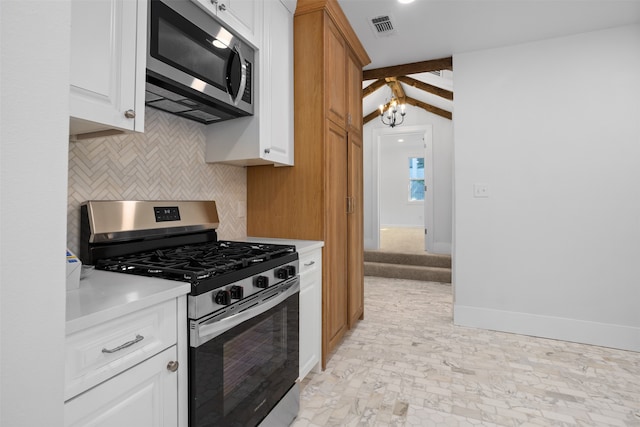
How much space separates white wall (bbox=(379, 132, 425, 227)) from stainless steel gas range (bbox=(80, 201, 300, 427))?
345 inches

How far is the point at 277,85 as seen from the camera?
2.06m

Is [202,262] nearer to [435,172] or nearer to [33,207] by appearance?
[33,207]

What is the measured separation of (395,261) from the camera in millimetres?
5246

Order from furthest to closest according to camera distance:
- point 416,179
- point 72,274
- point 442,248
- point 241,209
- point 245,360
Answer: point 416,179, point 442,248, point 241,209, point 245,360, point 72,274

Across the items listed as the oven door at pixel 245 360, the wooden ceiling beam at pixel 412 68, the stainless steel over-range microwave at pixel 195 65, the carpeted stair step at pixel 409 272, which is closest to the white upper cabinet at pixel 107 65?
the stainless steel over-range microwave at pixel 195 65

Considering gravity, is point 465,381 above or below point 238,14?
below

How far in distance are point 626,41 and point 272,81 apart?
287 cm

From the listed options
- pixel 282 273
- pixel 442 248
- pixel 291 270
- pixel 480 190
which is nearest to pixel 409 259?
pixel 442 248

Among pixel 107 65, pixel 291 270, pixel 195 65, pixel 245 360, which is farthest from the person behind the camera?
pixel 291 270

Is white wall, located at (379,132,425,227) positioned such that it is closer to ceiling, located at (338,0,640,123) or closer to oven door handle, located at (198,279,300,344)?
ceiling, located at (338,0,640,123)

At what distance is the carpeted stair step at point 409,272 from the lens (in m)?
4.67

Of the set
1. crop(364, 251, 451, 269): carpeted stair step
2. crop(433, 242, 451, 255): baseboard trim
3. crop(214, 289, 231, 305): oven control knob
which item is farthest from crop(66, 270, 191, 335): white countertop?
crop(433, 242, 451, 255): baseboard trim

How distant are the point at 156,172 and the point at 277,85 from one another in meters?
0.90

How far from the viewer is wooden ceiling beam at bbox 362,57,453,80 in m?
3.27
